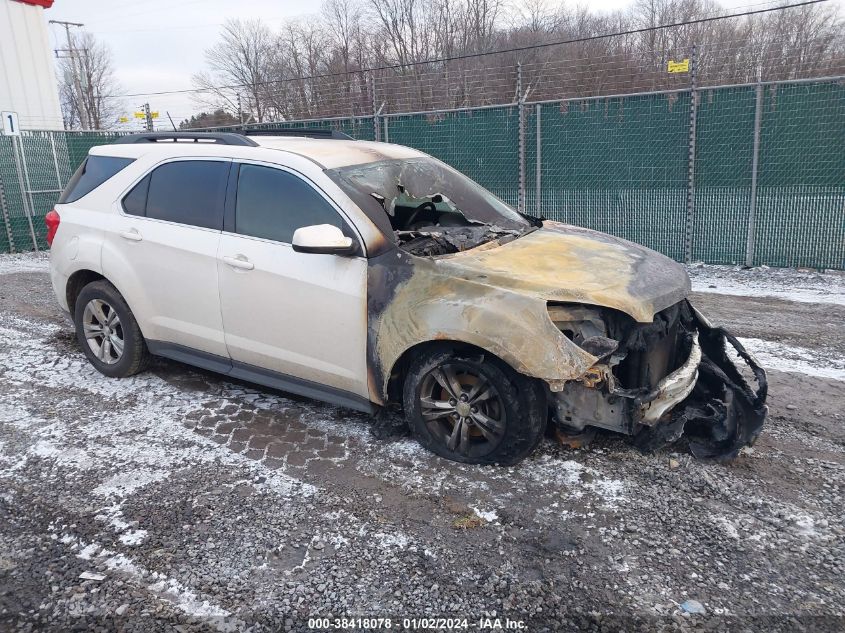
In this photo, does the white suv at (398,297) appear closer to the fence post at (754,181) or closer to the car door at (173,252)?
the car door at (173,252)

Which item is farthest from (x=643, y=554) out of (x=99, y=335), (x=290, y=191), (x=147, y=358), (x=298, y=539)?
(x=99, y=335)

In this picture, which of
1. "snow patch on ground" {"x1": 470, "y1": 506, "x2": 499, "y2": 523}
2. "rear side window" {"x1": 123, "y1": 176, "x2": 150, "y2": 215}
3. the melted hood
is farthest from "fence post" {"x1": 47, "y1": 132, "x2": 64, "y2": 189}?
"snow patch on ground" {"x1": 470, "y1": 506, "x2": 499, "y2": 523}

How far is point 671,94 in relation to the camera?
9.17 m

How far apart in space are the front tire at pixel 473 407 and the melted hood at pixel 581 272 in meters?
0.47

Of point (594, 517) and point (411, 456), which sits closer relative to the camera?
point (594, 517)

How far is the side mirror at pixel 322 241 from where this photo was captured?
12.3ft

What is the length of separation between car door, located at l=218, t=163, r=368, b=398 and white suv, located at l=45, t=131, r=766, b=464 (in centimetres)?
1

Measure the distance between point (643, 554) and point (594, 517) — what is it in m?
0.34

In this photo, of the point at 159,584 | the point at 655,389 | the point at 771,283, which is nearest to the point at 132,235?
the point at 159,584

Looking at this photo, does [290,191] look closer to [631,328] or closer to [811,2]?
[631,328]

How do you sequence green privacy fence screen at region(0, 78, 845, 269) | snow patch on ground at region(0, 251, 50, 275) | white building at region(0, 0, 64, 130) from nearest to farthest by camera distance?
1. green privacy fence screen at region(0, 78, 845, 269)
2. snow patch on ground at region(0, 251, 50, 275)
3. white building at region(0, 0, 64, 130)

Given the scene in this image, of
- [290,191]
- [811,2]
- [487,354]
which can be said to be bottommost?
[487,354]

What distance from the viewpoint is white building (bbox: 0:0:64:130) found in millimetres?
17250

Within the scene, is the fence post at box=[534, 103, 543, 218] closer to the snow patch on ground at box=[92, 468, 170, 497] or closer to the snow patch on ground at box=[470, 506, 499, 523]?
the snow patch on ground at box=[470, 506, 499, 523]
